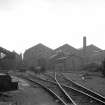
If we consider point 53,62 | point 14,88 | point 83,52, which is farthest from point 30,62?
point 14,88

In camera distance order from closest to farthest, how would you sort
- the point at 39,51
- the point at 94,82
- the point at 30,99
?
the point at 30,99
the point at 94,82
the point at 39,51

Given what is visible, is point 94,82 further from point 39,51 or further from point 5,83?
point 39,51

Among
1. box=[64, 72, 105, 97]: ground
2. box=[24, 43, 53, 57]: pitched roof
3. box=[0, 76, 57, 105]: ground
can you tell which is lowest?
box=[0, 76, 57, 105]: ground

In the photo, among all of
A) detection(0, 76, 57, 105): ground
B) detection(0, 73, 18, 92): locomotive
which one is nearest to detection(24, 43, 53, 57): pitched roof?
detection(0, 73, 18, 92): locomotive

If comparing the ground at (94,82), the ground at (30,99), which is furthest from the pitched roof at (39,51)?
the ground at (30,99)

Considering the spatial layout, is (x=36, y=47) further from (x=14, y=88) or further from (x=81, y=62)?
(x=14, y=88)

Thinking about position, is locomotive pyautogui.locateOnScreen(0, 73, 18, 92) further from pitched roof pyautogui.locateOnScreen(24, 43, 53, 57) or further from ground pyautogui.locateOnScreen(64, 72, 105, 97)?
pitched roof pyautogui.locateOnScreen(24, 43, 53, 57)

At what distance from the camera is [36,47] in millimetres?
71125

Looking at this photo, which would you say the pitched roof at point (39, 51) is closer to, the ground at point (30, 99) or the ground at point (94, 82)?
the ground at point (94, 82)

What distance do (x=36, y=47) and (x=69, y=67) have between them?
22.8m

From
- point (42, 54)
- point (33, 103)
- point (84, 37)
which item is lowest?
point (33, 103)

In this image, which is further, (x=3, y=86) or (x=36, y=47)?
(x=36, y=47)

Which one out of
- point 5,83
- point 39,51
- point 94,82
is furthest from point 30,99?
point 39,51

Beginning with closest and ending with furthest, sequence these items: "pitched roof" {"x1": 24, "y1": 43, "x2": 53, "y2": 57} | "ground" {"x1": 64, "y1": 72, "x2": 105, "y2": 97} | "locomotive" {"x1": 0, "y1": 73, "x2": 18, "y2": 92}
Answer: "locomotive" {"x1": 0, "y1": 73, "x2": 18, "y2": 92}
"ground" {"x1": 64, "y1": 72, "x2": 105, "y2": 97}
"pitched roof" {"x1": 24, "y1": 43, "x2": 53, "y2": 57}
